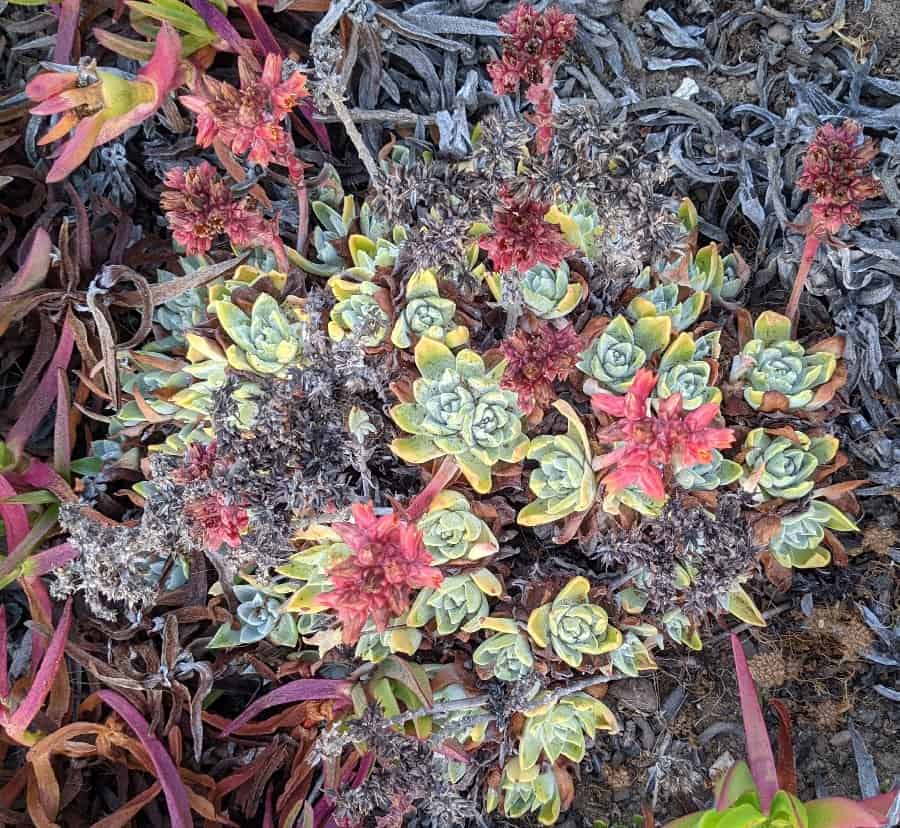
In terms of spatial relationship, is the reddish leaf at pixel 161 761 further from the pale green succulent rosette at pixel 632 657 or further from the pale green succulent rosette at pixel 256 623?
the pale green succulent rosette at pixel 632 657

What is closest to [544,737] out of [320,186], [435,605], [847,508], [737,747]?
[435,605]

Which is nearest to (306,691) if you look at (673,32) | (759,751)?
(759,751)

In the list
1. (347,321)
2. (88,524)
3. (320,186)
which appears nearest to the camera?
(88,524)

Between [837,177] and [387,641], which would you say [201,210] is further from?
[837,177]

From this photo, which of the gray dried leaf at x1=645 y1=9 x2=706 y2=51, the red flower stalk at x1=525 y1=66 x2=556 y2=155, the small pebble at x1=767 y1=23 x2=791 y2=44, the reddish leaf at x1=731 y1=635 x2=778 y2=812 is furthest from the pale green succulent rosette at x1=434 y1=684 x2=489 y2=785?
the small pebble at x1=767 y1=23 x2=791 y2=44

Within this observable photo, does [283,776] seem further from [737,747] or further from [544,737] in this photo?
[737,747]

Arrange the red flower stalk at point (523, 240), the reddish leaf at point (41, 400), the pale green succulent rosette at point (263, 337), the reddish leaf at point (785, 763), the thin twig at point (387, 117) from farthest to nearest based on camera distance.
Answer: the thin twig at point (387, 117), the reddish leaf at point (41, 400), the pale green succulent rosette at point (263, 337), the reddish leaf at point (785, 763), the red flower stalk at point (523, 240)

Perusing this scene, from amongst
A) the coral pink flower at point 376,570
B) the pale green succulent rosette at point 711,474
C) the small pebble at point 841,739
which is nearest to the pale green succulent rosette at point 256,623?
the coral pink flower at point 376,570

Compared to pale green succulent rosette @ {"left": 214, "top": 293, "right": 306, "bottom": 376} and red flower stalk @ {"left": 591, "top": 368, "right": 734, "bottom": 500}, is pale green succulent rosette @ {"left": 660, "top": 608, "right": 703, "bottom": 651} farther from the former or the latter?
pale green succulent rosette @ {"left": 214, "top": 293, "right": 306, "bottom": 376}
